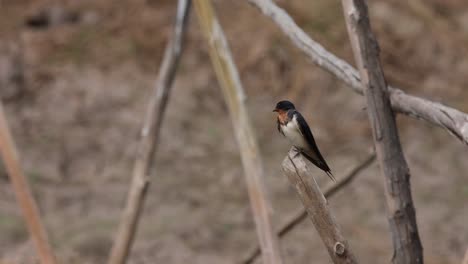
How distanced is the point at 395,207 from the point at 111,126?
3.07 m

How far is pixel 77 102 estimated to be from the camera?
512cm

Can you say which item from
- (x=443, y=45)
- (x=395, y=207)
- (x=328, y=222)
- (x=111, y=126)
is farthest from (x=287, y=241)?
(x=328, y=222)

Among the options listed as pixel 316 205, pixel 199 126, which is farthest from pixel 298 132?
pixel 199 126

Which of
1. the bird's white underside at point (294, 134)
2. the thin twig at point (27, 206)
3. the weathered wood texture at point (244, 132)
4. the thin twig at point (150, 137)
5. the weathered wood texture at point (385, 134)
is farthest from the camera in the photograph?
A: the thin twig at point (150, 137)

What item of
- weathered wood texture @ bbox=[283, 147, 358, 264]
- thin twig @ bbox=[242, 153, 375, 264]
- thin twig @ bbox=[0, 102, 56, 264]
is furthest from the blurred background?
weathered wood texture @ bbox=[283, 147, 358, 264]

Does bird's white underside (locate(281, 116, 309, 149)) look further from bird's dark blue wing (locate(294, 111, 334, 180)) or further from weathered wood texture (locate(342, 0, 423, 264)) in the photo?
weathered wood texture (locate(342, 0, 423, 264))

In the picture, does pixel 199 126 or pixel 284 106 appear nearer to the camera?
pixel 284 106

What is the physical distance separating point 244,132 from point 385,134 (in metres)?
0.60

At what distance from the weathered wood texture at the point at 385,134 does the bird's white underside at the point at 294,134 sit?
212 millimetres

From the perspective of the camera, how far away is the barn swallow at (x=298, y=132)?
1938 mm

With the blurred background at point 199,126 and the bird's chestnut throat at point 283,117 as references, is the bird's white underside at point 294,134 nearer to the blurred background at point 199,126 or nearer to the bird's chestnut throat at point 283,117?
the bird's chestnut throat at point 283,117

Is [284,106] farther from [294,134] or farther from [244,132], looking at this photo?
[244,132]

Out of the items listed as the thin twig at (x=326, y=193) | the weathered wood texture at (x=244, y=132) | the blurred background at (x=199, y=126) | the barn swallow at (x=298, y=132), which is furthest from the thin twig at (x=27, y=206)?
the blurred background at (x=199, y=126)

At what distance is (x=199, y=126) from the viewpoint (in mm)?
5078
